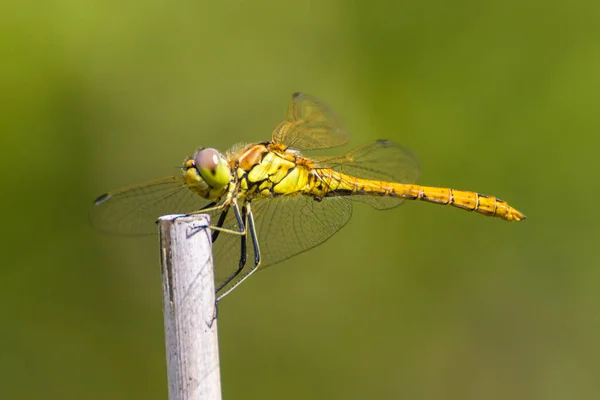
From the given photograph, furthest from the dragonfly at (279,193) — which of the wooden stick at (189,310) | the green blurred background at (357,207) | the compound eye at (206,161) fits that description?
the green blurred background at (357,207)

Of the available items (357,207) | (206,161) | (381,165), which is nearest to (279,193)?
(206,161)

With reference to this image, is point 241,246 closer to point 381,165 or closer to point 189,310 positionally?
point 381,165

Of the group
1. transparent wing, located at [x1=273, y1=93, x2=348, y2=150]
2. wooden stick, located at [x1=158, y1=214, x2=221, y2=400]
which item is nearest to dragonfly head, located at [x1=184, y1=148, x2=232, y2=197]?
transparent wing, located at [x1=273, y1=93, x2=348, y2=150]

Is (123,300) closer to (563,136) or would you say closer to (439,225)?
(439,225)

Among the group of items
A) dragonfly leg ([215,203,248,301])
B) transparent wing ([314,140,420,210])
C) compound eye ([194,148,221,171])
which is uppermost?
compound eye ([194,148,221,171])

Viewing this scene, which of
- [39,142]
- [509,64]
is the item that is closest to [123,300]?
[39,142]

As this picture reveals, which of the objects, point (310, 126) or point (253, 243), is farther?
point (310, 126)

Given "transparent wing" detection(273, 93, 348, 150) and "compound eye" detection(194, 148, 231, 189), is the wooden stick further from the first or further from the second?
"transparent wing" detection(273, 93, 348, 150)
